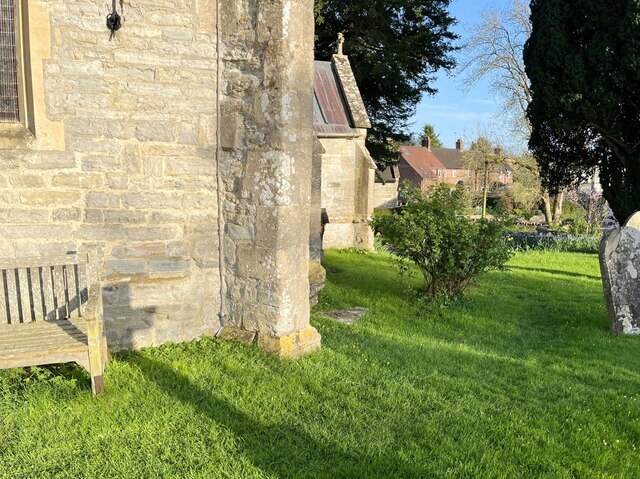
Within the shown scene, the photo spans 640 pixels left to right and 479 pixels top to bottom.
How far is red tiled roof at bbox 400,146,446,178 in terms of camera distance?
55.8 m

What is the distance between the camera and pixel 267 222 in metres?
4.91

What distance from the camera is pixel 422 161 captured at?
5750 cm

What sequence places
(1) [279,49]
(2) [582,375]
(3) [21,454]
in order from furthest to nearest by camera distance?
(2) [582,375] < (1) [279,49] < (3) [21,454]

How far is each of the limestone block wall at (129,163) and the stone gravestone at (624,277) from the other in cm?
548

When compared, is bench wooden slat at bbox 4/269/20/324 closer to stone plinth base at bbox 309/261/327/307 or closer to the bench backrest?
the bench backrest

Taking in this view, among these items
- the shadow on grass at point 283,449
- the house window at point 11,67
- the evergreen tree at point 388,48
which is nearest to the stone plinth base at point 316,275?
the shadow on grass at point 283,449

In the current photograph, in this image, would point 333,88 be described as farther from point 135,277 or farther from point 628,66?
point 135,277

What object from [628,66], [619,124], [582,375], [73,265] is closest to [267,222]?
[73,265]

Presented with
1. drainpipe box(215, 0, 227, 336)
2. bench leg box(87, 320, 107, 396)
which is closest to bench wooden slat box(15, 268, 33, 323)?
bench leg box(87, 320, 107, 396)

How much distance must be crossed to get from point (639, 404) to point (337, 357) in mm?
2690

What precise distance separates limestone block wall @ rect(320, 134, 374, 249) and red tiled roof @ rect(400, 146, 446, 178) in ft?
127

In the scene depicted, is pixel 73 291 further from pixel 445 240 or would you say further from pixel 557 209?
pixel 557 209

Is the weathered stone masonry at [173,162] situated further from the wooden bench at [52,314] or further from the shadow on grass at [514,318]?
the shadow on grass at [514,318]

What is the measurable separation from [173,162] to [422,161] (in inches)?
2158
